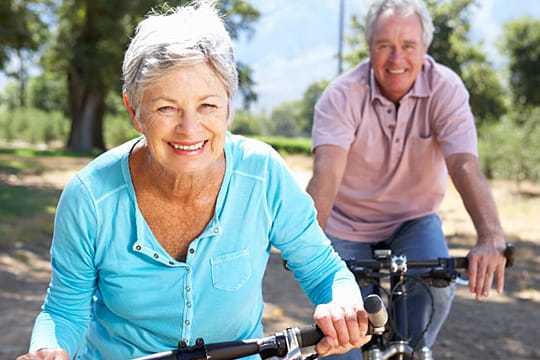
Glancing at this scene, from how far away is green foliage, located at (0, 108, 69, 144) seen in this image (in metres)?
46.3

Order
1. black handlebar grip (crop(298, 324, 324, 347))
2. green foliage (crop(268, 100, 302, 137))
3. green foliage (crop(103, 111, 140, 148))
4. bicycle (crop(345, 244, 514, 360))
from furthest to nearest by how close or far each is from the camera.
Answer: green foliage (crop(268, 100, 302, 137)) < green foliage (crop(103, 111, 140, 148)) < bicycle (crop(345, 244, 514, 360)) < black handlebar grip (crop(298, 324, 324, 347))

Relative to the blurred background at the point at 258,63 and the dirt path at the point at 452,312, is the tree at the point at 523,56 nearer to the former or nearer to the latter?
the blurred background at the point at 258,63

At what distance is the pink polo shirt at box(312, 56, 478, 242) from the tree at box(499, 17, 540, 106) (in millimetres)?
29644

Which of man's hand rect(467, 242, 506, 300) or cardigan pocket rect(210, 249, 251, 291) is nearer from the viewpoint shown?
cardigan pocket rect(210, 249, 251, 291)

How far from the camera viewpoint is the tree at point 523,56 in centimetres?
3175

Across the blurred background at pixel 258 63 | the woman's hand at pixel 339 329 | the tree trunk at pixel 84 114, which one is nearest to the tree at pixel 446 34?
the blurred background at pixel 258 63

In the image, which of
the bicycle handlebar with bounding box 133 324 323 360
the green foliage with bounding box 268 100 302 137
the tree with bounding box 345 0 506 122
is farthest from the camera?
the green foliage with bounding box 268 100 302 137

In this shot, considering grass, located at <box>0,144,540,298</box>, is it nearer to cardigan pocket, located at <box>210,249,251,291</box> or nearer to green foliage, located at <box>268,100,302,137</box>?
cardigan pocket, located at <box>210,249,251,291</box>

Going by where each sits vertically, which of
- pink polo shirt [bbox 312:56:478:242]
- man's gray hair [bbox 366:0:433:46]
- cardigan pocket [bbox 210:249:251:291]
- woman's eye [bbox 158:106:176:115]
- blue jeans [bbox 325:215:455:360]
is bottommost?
blue jeans [bbox 325:215:455:360]

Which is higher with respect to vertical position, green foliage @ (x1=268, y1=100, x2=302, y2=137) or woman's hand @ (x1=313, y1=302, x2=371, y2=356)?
woman's hand @ (x1=313, y1=302, x2=371, y2=356)

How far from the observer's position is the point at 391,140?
11.0 ft

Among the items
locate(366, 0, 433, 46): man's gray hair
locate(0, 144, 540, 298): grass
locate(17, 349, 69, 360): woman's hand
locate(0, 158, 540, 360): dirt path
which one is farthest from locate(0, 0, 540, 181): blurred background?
locate(17, 349, 69, 360): woman's hand

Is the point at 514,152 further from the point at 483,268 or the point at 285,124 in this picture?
the point at 285,124

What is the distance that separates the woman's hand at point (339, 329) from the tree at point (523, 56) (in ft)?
102
